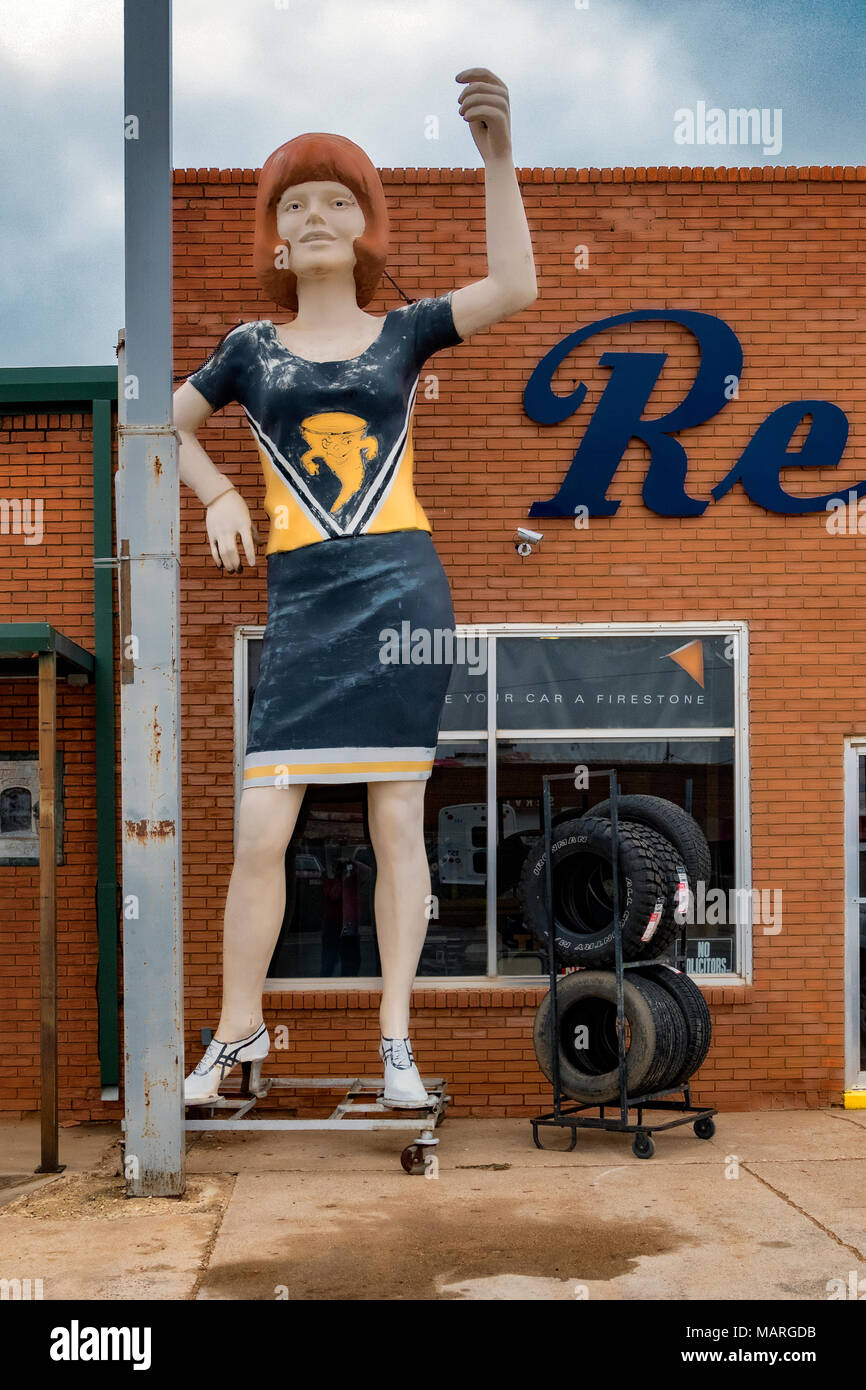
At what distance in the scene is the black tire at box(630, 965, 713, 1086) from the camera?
23.6 feet

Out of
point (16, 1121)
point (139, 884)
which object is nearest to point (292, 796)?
point (139, 884)

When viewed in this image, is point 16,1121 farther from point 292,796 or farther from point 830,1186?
point 830,1186

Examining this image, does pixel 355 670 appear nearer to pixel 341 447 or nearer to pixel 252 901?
pixel 341 447

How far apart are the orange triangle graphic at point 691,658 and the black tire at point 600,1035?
1984 mm

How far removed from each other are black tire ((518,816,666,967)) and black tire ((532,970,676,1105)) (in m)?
0.16

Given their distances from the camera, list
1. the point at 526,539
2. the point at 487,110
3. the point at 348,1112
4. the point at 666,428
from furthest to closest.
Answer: the point at 666,428
the point at 526,539
the point at 348,1112
the point at 487,110

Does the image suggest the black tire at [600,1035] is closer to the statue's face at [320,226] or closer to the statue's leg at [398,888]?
the statue's leg at [398,888]

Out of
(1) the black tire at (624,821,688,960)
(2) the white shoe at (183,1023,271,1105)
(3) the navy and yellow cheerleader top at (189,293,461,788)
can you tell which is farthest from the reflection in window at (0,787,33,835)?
(1) the black tire at (624,821,688,960)

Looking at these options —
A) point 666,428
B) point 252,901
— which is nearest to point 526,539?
point 666,428

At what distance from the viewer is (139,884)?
6117mm

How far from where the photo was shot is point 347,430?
683cm

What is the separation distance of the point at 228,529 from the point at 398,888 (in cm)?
193

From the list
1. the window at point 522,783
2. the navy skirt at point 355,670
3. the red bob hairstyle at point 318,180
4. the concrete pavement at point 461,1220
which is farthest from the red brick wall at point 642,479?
the navy skirt at point 355,670

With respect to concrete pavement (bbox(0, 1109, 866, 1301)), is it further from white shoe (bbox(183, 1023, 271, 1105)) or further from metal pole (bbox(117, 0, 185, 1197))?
metal pole (bbox(117, 0, 185, 1197))
